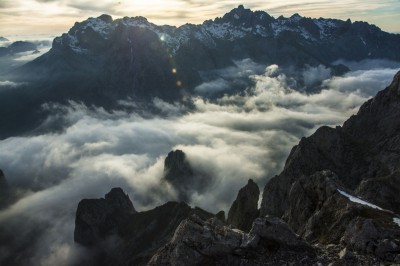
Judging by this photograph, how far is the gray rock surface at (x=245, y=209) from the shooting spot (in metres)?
116

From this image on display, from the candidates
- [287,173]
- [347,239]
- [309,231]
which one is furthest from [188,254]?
[287,173]

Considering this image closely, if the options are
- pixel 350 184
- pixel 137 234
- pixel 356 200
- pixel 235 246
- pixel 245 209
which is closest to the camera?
pixel 235 246

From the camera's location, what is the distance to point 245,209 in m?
120

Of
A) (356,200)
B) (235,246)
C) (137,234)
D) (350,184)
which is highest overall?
(235,246)

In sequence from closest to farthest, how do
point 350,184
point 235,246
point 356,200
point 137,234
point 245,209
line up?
point 235,246 < point 356,200 < point 350,184 < point 245,209 < point 137,234

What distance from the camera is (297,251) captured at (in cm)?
3966

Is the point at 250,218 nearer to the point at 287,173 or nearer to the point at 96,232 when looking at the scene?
the point at 287,173

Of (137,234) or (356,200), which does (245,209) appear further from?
(137,234)

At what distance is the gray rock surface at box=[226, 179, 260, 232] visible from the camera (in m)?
116

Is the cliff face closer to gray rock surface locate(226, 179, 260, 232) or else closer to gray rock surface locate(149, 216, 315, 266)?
gray rock surface locate(149, 216, 315, 266)

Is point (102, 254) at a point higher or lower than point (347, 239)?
lower

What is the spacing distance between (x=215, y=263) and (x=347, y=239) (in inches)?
580

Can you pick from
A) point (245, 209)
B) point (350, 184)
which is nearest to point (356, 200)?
point (350, 184)

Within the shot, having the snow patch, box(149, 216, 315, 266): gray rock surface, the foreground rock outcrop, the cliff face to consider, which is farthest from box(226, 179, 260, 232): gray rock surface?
box(149, 216, 315, 266): gray rock surface
